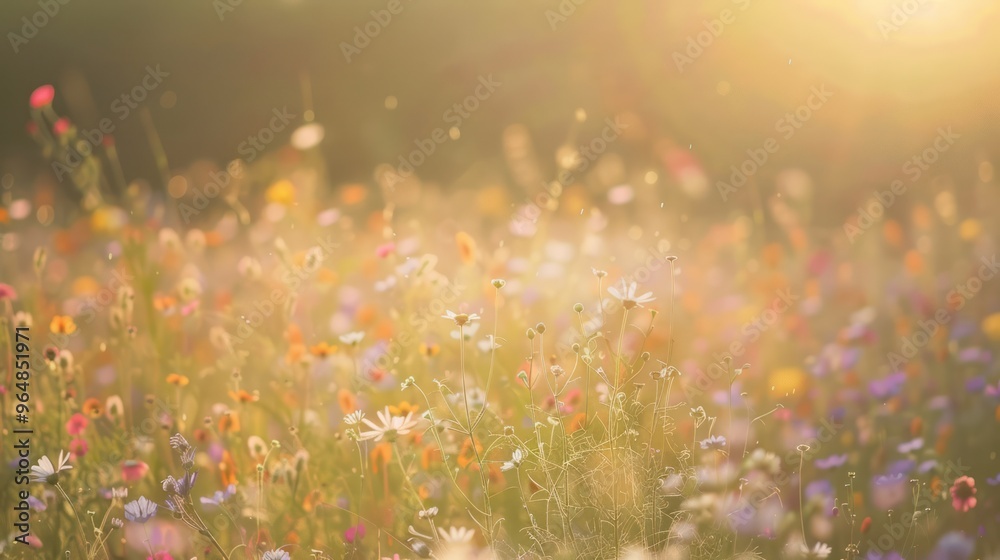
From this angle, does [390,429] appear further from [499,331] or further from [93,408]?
[93,408]

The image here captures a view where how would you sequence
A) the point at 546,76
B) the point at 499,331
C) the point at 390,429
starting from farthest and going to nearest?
the point at 546,76, the point at 499,331, the point at 390,429

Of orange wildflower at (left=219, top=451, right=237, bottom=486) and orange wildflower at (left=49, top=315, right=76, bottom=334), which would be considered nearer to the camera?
orange wildflower at (left=219, top=451, right=237, bottom=486)

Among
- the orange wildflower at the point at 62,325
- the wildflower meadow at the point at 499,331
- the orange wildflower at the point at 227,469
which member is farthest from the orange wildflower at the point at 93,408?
the orange wildflower at the point at 227,469

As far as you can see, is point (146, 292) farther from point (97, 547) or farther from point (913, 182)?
point (913, 182)

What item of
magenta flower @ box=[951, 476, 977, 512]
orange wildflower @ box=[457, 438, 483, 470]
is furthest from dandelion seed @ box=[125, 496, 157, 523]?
magenta flower @ box=[951, 476, 977, 512]

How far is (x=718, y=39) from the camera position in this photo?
2.47 meters

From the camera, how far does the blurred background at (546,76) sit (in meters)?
2.38

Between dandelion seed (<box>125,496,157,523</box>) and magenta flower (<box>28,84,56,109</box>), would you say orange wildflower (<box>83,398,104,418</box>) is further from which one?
magenta flower (<box>28,84,56,109</box>)

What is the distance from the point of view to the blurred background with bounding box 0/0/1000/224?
2383mm

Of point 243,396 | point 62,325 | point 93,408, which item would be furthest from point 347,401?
point 62,325

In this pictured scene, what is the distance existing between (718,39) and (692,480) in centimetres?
147

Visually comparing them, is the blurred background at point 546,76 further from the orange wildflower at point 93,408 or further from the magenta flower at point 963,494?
the magenta flower at point 963,494

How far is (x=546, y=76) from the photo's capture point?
8.59 feet

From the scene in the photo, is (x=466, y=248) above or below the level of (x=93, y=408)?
above
